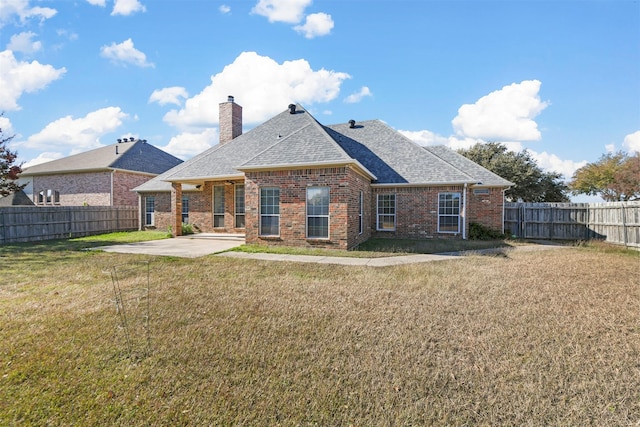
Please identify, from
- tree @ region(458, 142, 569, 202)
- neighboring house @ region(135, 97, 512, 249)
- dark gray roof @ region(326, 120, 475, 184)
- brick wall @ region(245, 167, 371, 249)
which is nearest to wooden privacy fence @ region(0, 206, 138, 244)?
neighboring house @ region(135, 97, 512, 249)

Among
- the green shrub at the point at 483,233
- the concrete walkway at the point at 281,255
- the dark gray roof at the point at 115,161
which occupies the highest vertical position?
the dark gray roof at the point at 115,161

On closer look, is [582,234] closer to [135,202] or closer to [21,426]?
[21,426]

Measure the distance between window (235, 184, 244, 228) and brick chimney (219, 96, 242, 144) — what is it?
4.36 meters

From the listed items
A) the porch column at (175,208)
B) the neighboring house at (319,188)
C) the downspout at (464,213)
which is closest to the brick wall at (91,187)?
the neighboring house at (319,188)

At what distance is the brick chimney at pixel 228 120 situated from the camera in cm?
1788

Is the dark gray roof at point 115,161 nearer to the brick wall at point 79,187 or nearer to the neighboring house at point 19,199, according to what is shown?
the brick wall at point 79,187

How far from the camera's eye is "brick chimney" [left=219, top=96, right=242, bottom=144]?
58.6 feet

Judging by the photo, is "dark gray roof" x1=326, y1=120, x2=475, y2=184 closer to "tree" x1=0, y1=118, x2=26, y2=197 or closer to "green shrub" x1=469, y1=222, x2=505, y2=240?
"green shrub" x1=469, y1=222, x2=505, y2=240

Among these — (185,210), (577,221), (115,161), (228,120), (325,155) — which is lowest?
(577,221)

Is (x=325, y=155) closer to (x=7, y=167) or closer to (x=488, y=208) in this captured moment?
(x=488, y=208)

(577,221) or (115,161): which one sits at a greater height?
(115,161)

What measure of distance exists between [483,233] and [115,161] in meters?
25.5

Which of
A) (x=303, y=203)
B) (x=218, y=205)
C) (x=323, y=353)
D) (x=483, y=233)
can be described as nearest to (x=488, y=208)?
(x=483, y=233)

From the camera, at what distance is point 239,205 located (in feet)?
50.3
